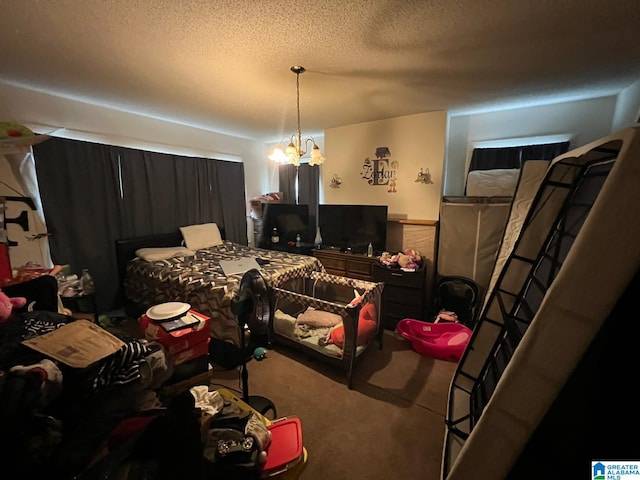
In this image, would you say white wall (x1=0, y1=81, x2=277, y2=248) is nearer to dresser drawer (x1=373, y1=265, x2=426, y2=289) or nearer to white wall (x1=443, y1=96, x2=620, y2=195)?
dresser drawer (x1=373, y1=265, x2=426, y2=289)

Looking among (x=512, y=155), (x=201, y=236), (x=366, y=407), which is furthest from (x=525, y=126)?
(x=201, y=236)

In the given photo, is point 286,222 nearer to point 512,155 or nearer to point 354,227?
point 354,227

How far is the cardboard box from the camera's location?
5.22ft

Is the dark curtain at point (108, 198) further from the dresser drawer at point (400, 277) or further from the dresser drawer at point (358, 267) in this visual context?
the dresser drawer at point (400, 277)

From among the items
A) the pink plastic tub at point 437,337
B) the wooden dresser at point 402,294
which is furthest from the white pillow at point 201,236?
the pink plastic tub at point 437,337

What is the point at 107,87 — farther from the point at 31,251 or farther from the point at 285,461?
the point at 285,461

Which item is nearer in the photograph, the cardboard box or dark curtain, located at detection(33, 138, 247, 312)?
the cardboard box

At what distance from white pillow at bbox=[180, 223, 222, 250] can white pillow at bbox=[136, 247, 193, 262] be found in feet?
0.97

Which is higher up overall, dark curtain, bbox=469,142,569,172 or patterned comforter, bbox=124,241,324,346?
dark curtain, bbox=469,142,569,172

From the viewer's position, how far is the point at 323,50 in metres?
1.82

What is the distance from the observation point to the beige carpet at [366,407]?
1.49 m

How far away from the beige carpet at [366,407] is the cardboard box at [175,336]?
680mm

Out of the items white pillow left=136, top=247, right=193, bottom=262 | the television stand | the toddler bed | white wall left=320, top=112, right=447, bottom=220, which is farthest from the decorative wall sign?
white pillow left=136, top=247, right=193, bottom=262

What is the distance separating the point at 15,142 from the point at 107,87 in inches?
37.3
